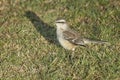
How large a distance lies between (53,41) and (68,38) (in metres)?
0.94

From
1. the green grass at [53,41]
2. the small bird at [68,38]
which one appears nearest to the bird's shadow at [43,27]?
the green grass at [53,41]

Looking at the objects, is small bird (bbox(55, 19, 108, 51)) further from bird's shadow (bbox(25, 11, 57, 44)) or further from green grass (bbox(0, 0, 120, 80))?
bird's shadow (bbox(25, 11, 57, 44))

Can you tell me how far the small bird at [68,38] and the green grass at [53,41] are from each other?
0.25 meters

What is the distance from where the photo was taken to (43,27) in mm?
10625

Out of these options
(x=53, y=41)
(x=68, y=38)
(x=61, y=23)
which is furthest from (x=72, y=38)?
→ (x=53, y=41)

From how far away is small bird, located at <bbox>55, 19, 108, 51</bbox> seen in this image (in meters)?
9.06

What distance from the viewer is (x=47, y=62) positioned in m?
8.97

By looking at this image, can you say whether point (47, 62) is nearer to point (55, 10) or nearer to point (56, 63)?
point (56, 63)

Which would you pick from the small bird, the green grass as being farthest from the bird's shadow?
the small bird

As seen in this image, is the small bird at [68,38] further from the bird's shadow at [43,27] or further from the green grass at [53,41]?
the bird's shadow at [43,27]

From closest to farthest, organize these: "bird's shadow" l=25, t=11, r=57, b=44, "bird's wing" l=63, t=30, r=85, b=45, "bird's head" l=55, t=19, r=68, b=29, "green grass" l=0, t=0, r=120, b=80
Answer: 1. "green grass" l=0, t=0, r=120, b=80
2. "bird's wing" l=63, t=30, r=85, b=45
3. "bird's head" l=55, t=19, r=68, b=29
4. "bird's shadow" l=25, t=11, r=57, b=44

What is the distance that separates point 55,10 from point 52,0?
1.80ft

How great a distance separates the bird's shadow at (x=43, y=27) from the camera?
1015 centimetres

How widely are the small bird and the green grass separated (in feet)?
0.82
